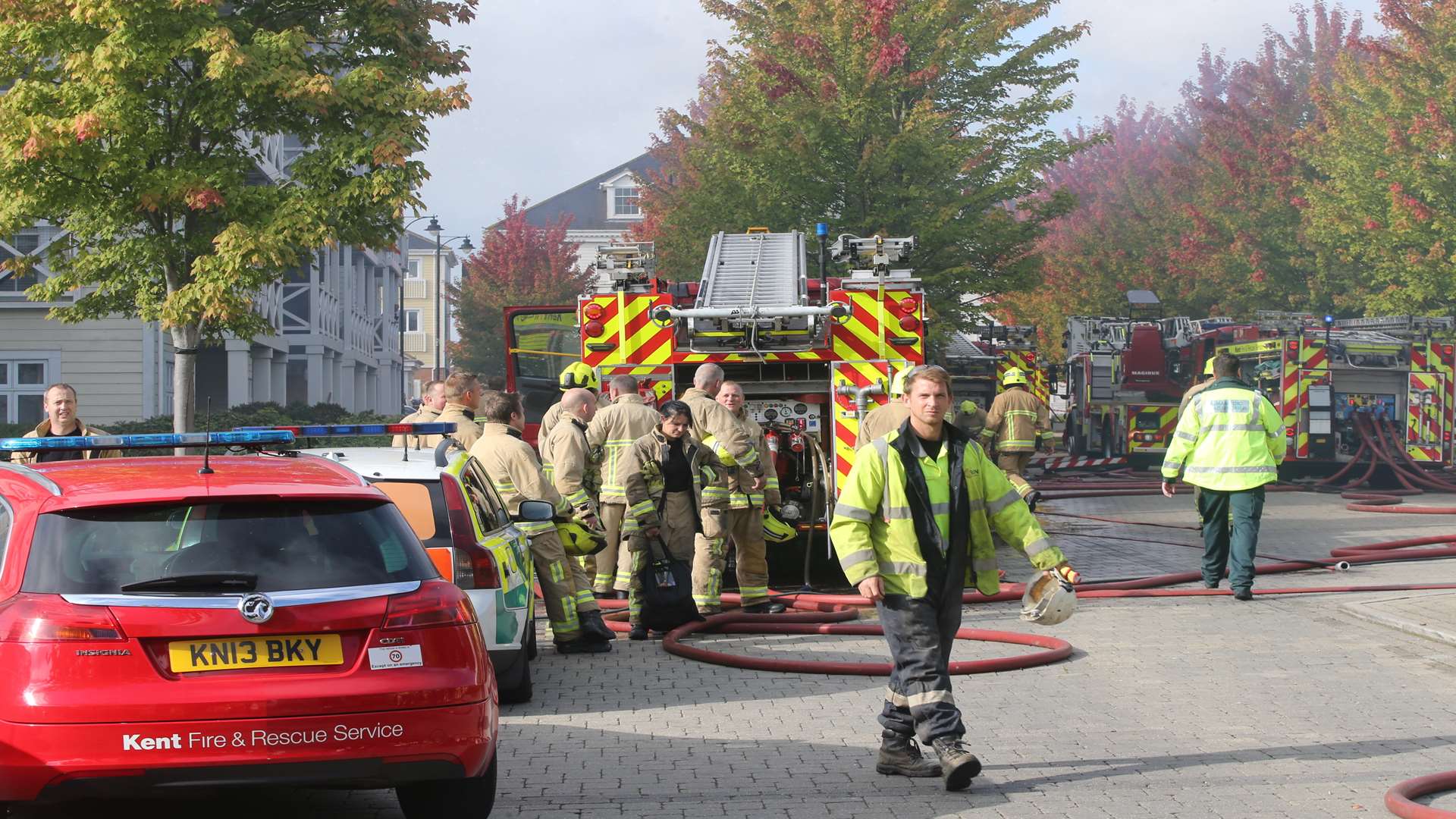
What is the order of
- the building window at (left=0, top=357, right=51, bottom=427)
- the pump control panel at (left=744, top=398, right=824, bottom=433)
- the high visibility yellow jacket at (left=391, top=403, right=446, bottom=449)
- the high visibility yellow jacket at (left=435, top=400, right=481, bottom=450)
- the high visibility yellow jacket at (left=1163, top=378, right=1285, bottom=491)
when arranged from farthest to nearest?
the building window at (left=0, top=357, right=51, bottom=427) < the pump control panel at (left=744, top=398, right=824, bottom=433) < the high visibility yellow jacket at (left=391, top=403, right=446, bottom=449) < the high visibility yellow jacket at (left=1163, top=378, right=1285, bottom=491) < the high visibility yellow jacket at (left=435, top=400, right=481, bottom=450)

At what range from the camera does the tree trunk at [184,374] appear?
16.5m

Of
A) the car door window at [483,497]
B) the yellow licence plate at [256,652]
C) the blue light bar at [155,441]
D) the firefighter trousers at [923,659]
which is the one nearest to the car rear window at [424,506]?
the car door window at [483,497]

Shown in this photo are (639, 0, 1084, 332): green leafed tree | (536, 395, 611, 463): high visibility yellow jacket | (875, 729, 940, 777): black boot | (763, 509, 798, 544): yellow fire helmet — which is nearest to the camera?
(875, 729, 940, 777): black boot

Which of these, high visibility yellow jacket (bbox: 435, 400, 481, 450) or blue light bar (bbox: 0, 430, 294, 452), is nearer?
blue light bar (bbox: 0, 430, 294, 452)

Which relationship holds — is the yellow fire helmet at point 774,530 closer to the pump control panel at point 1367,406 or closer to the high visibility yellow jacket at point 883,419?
the high visibility yellow jacket at point 883,419

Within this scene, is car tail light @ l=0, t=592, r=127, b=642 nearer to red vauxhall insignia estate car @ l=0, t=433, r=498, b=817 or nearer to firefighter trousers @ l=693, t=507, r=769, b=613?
red vauxhall insignia estate car @ l=0, t=433, r=498, b=817

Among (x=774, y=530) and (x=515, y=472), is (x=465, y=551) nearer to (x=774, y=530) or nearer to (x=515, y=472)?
(x=515, y=472)

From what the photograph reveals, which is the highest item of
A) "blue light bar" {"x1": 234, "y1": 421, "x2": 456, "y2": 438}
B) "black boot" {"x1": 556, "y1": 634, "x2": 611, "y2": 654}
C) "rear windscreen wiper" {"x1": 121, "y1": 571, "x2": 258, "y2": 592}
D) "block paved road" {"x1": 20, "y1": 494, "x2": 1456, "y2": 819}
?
"blue light bar" {"x1": 234, "y1": 421, "x2": 456, "y2": 438}

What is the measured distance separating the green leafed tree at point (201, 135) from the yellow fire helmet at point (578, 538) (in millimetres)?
6973

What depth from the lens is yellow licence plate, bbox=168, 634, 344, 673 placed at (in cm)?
481

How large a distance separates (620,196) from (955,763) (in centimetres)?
7691

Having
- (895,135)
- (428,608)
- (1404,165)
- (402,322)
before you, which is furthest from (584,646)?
(402,322)

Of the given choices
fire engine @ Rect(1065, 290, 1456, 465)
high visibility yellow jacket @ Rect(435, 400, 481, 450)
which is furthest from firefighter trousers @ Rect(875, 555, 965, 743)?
fire engine @ Rect(1065, 290, 1456, 465)

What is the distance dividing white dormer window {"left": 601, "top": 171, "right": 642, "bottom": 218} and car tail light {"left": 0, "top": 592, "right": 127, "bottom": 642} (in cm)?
7686
